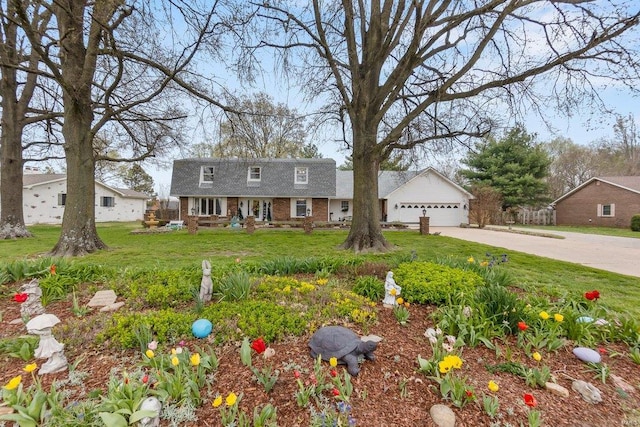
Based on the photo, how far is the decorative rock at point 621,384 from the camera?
227 cm

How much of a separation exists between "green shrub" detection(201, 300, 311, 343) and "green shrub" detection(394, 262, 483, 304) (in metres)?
1.41

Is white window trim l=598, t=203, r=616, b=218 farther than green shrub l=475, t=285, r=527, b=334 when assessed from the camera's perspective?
Yes

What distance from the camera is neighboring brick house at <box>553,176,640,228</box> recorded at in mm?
21500

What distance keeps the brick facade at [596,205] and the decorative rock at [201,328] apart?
1160 inches

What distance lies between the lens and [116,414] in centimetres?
168

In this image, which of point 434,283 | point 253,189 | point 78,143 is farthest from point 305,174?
point 434,283

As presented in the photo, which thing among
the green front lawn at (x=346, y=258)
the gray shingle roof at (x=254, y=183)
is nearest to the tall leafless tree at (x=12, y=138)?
the green front lawn at (x=346, y=258)

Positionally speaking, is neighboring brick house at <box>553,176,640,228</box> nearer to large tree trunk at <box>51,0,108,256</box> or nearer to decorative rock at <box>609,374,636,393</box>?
decorative rock at <box>609,374,636,393</box>

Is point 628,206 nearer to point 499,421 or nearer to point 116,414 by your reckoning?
point 499,421

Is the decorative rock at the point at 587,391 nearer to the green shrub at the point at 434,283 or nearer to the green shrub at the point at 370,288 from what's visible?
the green shrub at the point at 434,283

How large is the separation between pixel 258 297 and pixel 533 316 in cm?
289

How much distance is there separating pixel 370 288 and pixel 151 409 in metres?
2.70

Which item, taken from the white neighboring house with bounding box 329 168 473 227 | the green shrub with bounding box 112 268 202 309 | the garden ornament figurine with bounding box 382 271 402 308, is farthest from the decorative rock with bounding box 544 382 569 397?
the white neighboring house with bounding box 329 168 473 227

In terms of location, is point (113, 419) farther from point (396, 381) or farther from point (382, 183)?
point (382, 183)
